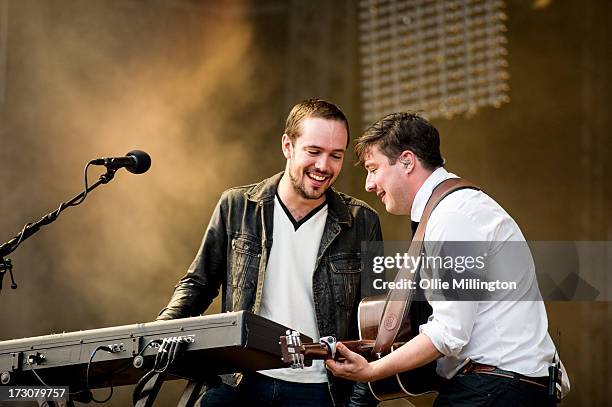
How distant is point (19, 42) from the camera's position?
17.3ft

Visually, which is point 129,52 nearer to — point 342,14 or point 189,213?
point 189,213

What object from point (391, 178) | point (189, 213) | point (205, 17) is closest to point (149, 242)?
point (189, 213)

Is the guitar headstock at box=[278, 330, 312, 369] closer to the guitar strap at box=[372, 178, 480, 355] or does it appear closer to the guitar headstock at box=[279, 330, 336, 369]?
the guitar headstock at box=[279, 330, 336, 369]

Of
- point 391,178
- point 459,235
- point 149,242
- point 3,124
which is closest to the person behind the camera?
point 459,235

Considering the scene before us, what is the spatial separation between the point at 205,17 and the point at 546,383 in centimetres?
393

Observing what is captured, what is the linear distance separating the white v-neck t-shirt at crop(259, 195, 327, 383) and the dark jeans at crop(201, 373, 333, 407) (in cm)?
3

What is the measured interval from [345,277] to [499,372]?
0.88m

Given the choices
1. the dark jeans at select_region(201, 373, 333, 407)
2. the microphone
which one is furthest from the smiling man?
the microphone

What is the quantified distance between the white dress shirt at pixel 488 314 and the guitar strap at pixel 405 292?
7 centimetres

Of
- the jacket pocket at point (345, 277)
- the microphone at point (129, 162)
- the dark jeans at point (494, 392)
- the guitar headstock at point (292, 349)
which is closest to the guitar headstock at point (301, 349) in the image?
the guitar headstock at point (292, 349)

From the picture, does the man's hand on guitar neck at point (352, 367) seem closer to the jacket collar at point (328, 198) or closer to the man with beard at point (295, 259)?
the man with beard at point (295, 259)

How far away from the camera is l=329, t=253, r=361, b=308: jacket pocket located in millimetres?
3314

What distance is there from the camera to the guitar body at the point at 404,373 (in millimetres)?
2840

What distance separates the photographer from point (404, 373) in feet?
9.43
